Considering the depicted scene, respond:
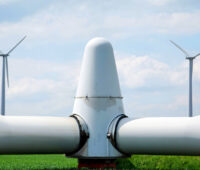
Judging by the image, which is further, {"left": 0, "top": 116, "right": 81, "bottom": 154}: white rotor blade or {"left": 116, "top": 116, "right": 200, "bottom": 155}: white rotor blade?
{"left": 0, "top": 116, "right": 81, "bottom": 154}: white rotor blade

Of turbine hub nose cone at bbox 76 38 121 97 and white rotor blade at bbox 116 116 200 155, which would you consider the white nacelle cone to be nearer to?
turbine hub nose cone at bbox 76 38 121 97

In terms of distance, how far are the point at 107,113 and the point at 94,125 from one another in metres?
0.95

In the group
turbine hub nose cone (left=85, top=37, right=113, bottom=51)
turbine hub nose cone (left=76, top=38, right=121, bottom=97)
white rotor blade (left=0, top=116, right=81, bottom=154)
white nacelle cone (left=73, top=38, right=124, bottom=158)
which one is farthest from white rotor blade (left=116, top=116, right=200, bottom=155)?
turbine hub nose cone (left=85, top=37, right=113, bottom=51)

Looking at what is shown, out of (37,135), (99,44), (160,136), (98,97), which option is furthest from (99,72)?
(160,136)

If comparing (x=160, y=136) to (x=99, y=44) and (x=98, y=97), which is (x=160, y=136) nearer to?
(x=98, y=97)

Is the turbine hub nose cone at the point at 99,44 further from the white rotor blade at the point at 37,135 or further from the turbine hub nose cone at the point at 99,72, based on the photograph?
the white rotor blade at the point at 37,135

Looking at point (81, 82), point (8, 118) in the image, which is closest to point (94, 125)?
point (81, 82)

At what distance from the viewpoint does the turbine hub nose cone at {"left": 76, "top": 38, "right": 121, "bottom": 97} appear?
27.5 meters

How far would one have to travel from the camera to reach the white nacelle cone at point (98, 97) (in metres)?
26.6

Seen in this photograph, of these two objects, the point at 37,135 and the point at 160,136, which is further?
the point at 37,135

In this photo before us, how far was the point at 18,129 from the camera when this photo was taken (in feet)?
82.8

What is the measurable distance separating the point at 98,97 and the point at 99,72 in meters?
1.36

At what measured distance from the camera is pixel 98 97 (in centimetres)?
2728

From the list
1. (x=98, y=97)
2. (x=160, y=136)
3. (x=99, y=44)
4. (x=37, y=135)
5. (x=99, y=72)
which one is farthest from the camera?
(x=99, y=44)
